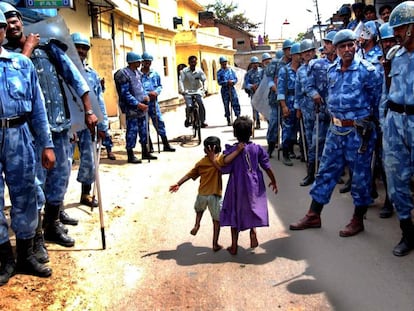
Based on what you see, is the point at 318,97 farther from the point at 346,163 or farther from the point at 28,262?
the point at 28,262

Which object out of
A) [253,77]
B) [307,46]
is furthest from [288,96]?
[253,77]

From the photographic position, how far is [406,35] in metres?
3.91

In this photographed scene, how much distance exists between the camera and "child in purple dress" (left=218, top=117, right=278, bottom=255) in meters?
4.40

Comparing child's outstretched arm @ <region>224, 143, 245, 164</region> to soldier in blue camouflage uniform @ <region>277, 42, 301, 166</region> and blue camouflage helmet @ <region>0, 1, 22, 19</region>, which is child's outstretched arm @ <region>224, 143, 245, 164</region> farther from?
soldier in blue camouflage uniform @ <region>277, 42, 301, 166</region>

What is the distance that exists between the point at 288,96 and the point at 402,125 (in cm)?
425

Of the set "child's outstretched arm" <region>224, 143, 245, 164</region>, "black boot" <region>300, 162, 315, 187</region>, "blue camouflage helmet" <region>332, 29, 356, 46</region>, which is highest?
"blue camouflage helmet" <region>332, 29, 356, 46</region>

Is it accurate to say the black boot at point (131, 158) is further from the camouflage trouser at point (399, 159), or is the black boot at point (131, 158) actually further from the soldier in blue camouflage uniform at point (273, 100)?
the camouflage trouser at point (399, 159)

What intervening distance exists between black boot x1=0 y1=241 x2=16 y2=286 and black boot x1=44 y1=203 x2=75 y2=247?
0.86 m

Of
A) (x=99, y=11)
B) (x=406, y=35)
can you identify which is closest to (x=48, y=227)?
(x=406, y=35)

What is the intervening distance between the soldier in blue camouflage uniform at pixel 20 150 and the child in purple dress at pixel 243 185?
1.62 m

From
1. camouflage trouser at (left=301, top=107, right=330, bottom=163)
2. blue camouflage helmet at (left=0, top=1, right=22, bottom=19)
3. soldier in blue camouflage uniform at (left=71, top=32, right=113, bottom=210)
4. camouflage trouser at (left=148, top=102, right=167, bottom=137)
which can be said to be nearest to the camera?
blue camouflage helmet at (left=0, top=1, right=22, bottom=19)

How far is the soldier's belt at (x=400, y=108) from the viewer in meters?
3.97

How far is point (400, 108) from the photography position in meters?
4.06

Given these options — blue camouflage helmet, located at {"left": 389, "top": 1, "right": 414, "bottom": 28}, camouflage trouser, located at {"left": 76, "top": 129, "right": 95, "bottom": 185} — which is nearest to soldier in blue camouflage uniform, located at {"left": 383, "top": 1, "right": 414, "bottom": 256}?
blue camouflage helmet, located at {"left": 389, "top": 1, "right": 414, "bottom": 28}
